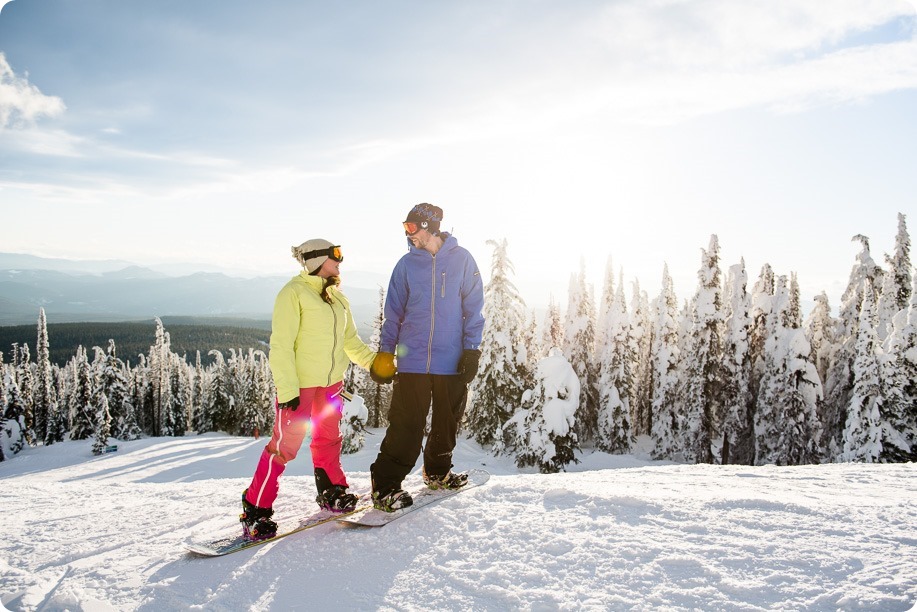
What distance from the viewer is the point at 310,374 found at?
5223 mm

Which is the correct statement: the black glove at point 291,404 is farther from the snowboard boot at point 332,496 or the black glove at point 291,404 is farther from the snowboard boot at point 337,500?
the snowboard boot at point 337,500

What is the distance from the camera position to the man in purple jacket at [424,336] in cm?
541

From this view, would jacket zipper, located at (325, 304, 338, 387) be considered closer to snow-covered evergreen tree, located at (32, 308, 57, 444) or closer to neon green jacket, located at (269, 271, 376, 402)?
neon green jacket, located at (269, 271, 376, 402)

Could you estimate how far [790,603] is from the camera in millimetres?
3049

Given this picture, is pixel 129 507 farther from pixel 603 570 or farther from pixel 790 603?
pixel 790 603

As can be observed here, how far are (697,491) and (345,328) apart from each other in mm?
4295

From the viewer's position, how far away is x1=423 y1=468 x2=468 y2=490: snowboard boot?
575cm

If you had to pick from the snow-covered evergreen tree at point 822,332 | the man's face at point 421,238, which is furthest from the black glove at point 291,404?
the snow-covered evergreen tree at point 822,332

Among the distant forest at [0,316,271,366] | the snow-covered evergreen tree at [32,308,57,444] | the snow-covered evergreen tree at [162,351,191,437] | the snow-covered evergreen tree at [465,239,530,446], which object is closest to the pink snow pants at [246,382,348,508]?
the snow-covered evergreen tree at [465,239,530,446]

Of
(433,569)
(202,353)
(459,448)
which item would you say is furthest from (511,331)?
(202,353)

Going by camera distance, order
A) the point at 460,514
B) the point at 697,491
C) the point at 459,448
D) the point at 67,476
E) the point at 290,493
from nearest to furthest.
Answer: the point at 460,514
the point at 697,491
the point at 290,493
the point at 67,476
the point at 459,448

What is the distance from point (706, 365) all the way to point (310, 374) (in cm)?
2838

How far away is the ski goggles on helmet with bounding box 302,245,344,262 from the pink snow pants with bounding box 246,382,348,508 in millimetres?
1407

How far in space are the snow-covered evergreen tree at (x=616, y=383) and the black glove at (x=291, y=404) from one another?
99.8ft
